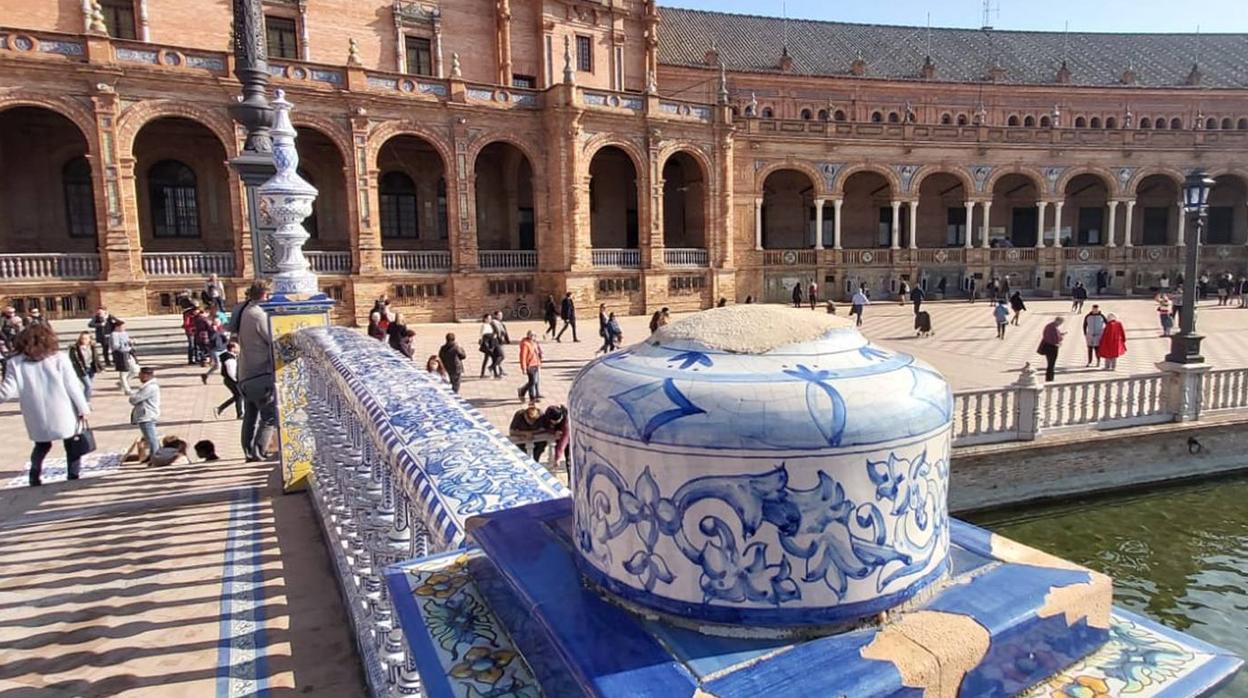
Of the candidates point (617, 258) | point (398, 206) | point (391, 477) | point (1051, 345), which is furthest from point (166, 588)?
point (398, 206)

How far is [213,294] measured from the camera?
2012 centimetres

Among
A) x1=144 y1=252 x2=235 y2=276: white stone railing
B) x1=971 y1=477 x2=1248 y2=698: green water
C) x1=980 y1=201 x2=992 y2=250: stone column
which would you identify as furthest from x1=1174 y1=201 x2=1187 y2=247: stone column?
x1=144 y1=252 x2=235 y2=276: white stone railing

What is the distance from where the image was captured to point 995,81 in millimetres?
43844

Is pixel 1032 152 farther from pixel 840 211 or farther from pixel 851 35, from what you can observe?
pixel 851 35

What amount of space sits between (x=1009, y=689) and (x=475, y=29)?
110 ft

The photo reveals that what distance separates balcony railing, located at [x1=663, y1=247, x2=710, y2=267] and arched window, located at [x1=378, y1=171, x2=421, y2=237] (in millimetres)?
10222

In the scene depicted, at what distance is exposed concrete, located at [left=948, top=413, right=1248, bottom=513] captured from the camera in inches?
415

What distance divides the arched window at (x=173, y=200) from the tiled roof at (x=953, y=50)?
2340 cm

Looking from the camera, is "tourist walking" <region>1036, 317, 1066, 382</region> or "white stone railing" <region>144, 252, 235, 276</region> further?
"white stone railing" <region>144, 252, 235, 276</region>

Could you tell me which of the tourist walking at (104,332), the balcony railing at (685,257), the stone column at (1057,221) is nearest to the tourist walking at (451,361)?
the tourist walking at (104,332)

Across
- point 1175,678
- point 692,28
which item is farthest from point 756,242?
point 1175,678

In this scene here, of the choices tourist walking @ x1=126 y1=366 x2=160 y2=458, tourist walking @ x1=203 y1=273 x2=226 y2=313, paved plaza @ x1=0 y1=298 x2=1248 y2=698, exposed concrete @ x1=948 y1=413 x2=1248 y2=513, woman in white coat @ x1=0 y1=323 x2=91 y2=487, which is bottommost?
exposed concrete @ x1=948 y1=413 x2=1248 y2=513

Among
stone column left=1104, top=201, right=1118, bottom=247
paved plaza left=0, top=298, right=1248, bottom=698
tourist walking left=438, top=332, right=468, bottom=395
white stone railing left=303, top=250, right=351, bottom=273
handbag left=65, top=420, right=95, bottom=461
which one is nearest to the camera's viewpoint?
paved plaza left=0, top=298, right=1248, bottom=698

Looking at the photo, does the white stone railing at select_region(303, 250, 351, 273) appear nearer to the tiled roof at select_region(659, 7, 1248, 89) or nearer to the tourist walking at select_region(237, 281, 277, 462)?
the tourist walking at select_region(237, 281, 277, 462)
